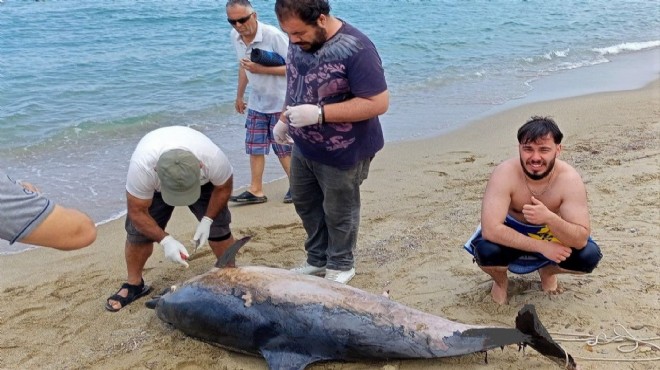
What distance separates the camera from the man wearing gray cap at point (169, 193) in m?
3.84

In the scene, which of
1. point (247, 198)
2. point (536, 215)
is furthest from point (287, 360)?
point (247, 198)

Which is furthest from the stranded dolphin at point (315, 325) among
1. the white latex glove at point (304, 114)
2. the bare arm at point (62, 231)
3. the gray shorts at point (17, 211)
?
the gray shorts at point (17, 211)

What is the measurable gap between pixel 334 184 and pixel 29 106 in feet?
24.8

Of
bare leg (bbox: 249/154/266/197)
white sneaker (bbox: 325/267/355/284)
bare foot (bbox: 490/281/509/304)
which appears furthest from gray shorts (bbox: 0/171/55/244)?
bare leg (bbox: 249/154/266/197)

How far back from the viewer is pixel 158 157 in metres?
3.92

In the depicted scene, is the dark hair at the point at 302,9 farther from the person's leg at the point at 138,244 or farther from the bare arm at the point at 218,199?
the person's leg at the point at 138,244

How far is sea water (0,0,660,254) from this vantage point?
8102 millimetres

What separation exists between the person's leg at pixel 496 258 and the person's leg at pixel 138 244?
2.03m

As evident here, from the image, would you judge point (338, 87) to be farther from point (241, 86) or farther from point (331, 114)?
point (241, 86)

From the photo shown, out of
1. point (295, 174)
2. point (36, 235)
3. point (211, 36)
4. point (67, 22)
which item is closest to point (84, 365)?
point (36, 235)

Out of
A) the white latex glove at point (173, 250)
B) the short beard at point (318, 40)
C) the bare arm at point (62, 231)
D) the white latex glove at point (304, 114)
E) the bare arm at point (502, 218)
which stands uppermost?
the short beard at point (318, 40)

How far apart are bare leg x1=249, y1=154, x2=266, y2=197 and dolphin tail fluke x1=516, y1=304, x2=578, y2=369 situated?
11.4 feet

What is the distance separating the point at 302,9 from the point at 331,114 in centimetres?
59

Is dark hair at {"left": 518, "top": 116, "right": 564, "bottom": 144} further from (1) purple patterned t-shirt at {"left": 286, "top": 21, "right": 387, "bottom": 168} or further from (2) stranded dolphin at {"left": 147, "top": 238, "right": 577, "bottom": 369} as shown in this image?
(2) stranded dolphin at {"left": 147, "top": 238, "right": 577, "bottom": 369}
